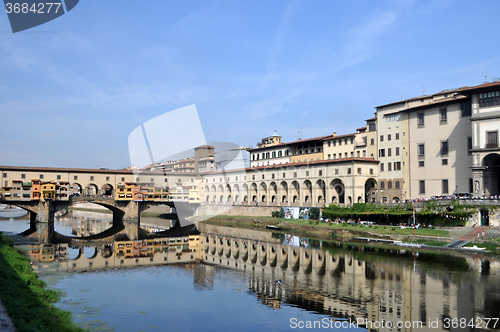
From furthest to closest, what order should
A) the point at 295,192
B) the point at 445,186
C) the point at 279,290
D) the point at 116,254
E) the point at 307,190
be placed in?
the point at 295,192
the point at 307,190
the point at 445,186
the point at 116,254
the point at 279,290

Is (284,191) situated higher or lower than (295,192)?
higher

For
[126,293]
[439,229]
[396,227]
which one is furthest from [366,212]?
[126,293]

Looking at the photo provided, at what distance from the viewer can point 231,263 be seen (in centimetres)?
3650

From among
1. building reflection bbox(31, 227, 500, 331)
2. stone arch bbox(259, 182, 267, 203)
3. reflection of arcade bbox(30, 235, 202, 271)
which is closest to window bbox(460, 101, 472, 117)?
building reflection bbox(31, 227, 500, 331)

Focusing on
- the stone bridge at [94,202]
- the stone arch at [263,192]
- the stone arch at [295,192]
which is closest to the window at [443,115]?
the stone arch at [295,192]

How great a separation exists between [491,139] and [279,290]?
35604 millimetres

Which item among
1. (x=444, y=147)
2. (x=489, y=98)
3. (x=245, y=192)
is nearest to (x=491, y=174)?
(x=444, y=147)

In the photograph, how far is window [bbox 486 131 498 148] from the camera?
45250 millimetres

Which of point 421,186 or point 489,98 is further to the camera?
point 421,186

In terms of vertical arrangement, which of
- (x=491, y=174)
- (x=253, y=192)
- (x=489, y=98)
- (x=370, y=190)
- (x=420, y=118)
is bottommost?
(x=253, y=192)

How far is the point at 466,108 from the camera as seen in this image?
50625mm

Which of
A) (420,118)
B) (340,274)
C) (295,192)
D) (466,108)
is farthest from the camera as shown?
(295,192)

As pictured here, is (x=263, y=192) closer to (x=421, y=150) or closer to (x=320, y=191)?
(x=320, y=191)

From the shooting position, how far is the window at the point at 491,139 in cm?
4525
